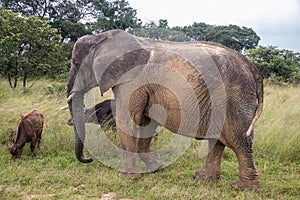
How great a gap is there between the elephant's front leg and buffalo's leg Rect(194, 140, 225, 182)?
34.6 inches

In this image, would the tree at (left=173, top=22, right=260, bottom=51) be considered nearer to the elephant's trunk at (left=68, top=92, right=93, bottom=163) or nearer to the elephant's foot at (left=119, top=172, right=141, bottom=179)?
the elephant's trunk at (left=68, top=92, right=93, bottom=163)

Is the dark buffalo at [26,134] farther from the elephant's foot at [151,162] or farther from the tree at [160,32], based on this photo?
the tree at [160,32]

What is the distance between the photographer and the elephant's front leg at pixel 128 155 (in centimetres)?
462

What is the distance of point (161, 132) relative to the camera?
6617 mm

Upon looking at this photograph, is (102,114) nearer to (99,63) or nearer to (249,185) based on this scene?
(99,63)

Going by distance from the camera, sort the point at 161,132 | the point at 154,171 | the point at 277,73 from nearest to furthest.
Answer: the point at 154,171, the point at 161,132, the point at 277,73

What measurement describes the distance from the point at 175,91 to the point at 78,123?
1613 mm

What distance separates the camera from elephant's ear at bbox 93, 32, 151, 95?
4.41 m

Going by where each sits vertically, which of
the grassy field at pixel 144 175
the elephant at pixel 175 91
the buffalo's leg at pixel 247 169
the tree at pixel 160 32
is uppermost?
the tree at pixel 160 32

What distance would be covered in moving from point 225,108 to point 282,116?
3.63 meters

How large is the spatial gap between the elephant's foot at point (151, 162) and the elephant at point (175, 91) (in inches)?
1.1

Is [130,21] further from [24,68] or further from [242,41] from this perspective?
[24,68]

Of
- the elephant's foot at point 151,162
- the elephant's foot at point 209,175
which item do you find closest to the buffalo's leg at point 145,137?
the elephant's foot at point 151,162

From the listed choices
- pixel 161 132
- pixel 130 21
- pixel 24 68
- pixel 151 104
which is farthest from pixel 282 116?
pixel 130 21
